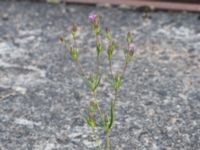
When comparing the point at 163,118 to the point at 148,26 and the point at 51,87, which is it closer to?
the point at 51,87

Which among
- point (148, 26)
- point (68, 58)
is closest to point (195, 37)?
point (148, 26)

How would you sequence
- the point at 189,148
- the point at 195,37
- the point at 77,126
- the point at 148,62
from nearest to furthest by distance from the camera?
1. the point at 189,148
2. the point at 77,126
3. the point at 148,62
4. the point at 195,37

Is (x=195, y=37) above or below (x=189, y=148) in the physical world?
above

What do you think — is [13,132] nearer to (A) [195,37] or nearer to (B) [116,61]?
(B) [116,61]

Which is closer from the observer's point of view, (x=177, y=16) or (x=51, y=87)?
(x=51, y=87)

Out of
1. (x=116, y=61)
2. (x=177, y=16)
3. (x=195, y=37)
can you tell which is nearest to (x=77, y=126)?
(x=116, y=61)

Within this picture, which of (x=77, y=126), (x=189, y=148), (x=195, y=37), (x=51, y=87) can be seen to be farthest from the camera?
(x=195, y=37)

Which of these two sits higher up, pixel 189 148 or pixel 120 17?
pixel 120 17
